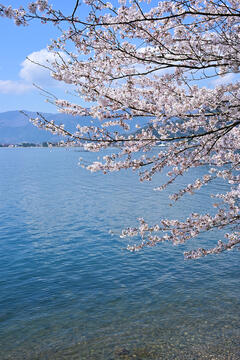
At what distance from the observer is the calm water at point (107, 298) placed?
11012 mm

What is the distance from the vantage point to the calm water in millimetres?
11012

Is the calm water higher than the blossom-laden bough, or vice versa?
the blossom-laden bough

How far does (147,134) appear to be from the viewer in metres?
8.06

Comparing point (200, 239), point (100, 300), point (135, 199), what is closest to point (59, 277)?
point (100, 300)

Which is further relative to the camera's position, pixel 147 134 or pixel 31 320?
pixel 31 320

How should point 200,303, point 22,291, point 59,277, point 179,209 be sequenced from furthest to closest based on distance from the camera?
point 179,209 → point 59,277 → point 22,291 → point 200,303

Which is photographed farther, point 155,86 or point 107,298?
point 107,298

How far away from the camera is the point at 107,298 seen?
1480 cm

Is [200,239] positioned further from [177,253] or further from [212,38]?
[212,38]

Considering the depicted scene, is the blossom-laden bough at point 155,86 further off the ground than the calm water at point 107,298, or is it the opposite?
the blossom-laden bough at point 155,86

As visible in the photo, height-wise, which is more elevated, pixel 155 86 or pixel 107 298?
pixel 155 86

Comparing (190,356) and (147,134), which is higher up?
(147,134)

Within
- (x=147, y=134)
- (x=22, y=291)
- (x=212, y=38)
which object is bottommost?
(x=22, y=291)

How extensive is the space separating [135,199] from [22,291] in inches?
990
